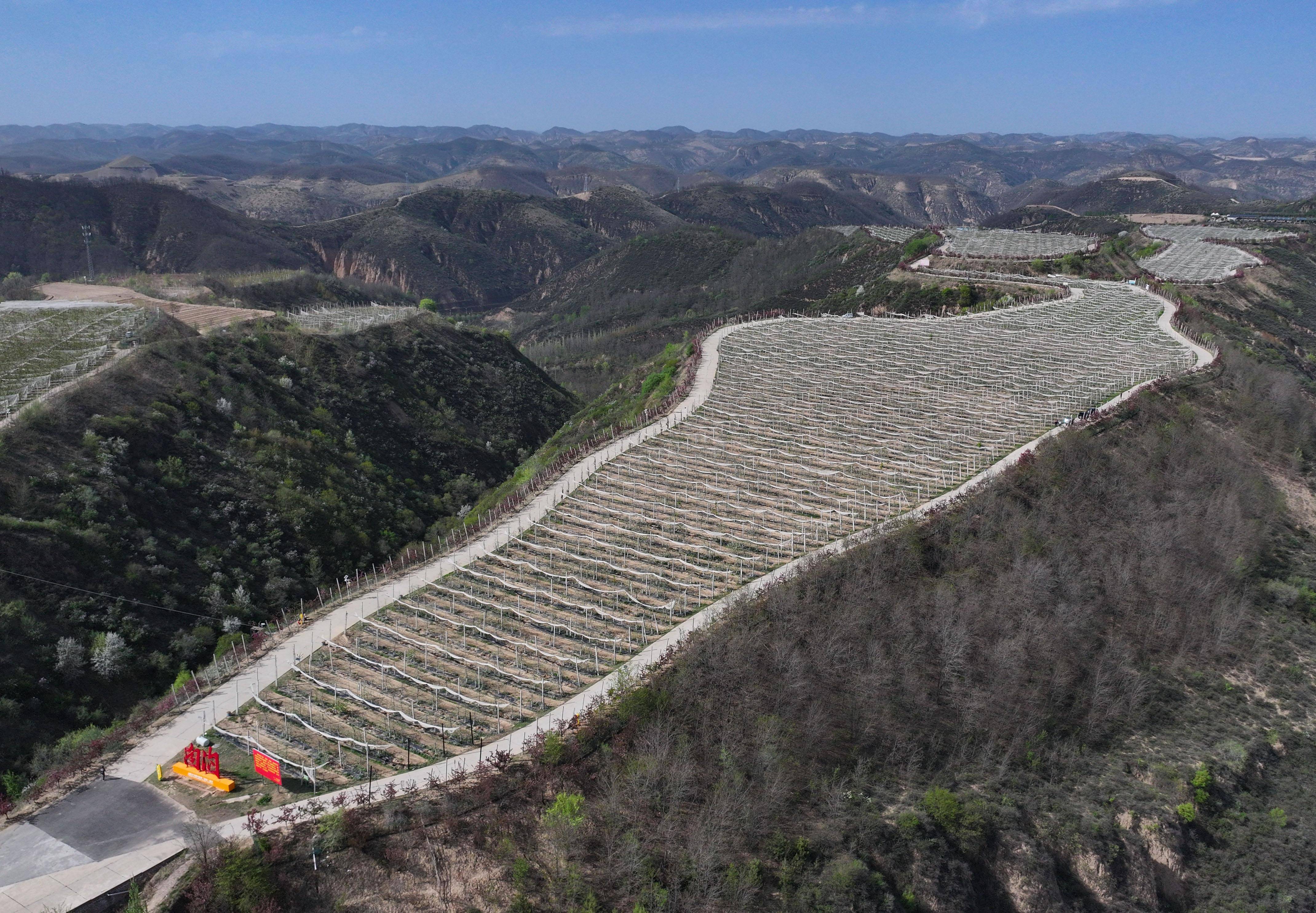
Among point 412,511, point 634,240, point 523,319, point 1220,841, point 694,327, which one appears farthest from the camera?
point 634,240

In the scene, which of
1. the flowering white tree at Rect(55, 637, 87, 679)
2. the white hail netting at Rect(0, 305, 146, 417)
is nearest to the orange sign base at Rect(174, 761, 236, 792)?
the flowering white tree at Rect(55, 637, 87, 679)

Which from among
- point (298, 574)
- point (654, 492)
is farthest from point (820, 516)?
A: point (298, 574)

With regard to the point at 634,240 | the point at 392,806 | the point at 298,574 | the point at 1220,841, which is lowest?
the point at 1220,841

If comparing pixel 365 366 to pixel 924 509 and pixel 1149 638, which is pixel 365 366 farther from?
pixel 1149 638

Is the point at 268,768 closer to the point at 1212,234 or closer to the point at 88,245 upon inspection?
the point at 88,245

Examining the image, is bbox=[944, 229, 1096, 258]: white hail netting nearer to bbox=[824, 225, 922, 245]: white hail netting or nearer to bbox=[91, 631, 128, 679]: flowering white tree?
bbox=[824, 225, 922, 245]: white hail netting
